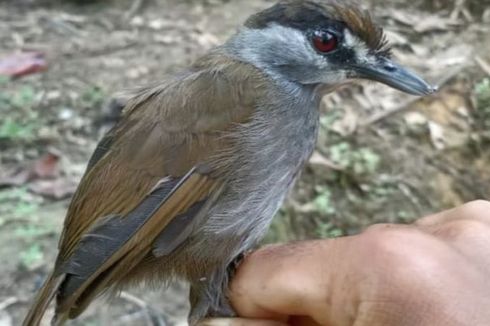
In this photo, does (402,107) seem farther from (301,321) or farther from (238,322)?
(238,322)

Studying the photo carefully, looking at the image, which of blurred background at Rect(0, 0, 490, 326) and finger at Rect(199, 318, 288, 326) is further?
blurred background at Rect(0, 0, 490, 326)

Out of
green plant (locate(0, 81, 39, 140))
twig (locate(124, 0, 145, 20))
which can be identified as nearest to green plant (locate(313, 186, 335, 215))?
green plant (locate(0, 81, 39, 140))

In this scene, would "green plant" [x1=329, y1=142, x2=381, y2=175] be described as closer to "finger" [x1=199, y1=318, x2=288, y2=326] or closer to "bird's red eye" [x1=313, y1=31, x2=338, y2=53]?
"bird's red eye" [x1=313, y1=31, x2=338, y2=53]

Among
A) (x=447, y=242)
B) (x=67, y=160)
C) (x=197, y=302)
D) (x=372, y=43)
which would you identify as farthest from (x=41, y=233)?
(x=447, y=242)

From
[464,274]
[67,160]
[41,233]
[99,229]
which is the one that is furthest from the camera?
[67,160]

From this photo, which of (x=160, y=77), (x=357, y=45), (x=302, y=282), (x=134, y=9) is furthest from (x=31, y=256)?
(x=134, y=9)

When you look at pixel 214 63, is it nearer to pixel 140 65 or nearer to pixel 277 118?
pixel 277 118
